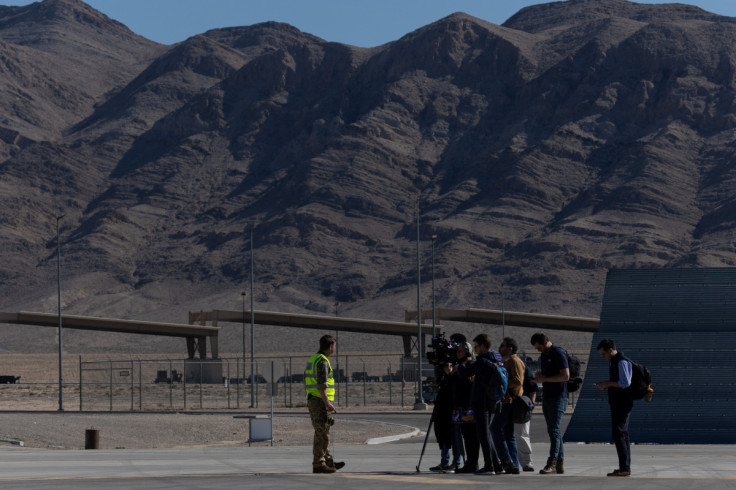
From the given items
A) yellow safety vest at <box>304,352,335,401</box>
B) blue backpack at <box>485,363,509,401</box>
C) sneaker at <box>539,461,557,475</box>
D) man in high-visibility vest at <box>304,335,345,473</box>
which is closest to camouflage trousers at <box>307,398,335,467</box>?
man in high-visibility vest at <box>304,335,345,473</box>

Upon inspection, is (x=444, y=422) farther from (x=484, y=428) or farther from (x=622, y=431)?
(x=622, y=431)

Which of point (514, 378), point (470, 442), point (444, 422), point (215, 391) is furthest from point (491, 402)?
point (215, 391)

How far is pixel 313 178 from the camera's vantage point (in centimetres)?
19012

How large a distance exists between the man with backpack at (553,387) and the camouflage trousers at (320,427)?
2766mm

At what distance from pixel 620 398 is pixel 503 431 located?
5.12 feet

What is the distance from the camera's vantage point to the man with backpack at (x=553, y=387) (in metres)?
16.5

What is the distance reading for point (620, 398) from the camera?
53.5 ft

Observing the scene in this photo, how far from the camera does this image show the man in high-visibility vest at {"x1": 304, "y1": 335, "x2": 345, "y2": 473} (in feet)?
53.6

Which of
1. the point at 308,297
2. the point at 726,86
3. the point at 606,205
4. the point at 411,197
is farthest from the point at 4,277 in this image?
the point at 726,86

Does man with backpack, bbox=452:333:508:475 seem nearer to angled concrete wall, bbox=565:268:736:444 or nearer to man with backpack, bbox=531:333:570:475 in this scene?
man with backpack, bbox=531:333:570:475

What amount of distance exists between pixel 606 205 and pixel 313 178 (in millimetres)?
44062

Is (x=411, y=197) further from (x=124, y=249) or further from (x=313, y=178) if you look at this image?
(x=124, y=249)

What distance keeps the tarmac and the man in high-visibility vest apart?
13.4 inches

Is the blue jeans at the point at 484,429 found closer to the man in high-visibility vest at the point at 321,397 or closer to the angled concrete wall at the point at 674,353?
the man in high-visibility vest at the point at 321,397
